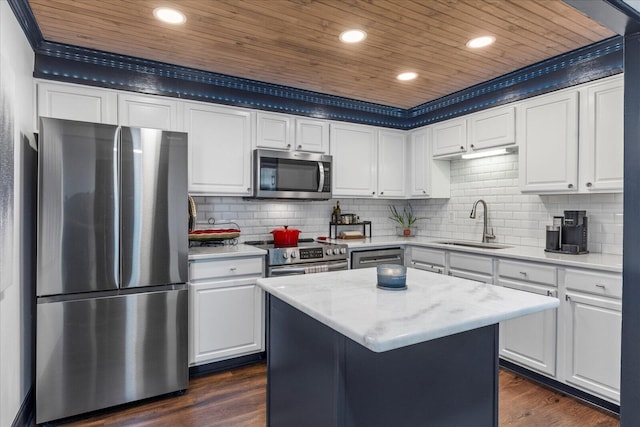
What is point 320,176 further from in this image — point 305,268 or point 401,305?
point 401,305

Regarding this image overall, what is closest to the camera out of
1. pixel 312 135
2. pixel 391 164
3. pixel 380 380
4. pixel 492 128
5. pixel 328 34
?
pixel 380 380

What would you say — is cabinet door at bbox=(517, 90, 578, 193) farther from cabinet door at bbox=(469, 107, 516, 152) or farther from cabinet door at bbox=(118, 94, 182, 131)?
cabinet door at bbox=(118, 94, 182, 131)

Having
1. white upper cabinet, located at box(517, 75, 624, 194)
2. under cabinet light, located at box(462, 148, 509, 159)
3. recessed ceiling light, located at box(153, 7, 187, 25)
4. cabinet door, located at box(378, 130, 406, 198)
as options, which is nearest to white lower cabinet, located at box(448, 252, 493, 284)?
white upper cabinet, located at box(517, 75, 624, 194)

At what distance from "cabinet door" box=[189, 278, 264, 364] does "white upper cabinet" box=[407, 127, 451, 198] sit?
7.19 feet

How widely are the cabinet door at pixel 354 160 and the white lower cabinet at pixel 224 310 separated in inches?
53.3

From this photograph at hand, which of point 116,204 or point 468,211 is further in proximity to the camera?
point 468,211

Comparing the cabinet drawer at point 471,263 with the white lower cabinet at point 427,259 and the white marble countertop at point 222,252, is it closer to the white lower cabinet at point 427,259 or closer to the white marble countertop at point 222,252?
the white lower cabinet at point 427,259

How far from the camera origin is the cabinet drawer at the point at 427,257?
3.55 metres

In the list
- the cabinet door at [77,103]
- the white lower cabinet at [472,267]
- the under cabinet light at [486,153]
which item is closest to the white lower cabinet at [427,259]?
the white lower cabinet at [472,267]

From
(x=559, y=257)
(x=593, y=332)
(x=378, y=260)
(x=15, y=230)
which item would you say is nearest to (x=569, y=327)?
(x=593, y=332)

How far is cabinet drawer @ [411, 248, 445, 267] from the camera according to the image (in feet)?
11.7

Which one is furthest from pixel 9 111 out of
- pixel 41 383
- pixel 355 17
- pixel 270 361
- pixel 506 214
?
pixel 506 214

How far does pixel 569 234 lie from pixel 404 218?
6.68ft

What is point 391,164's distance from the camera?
4.30 m
